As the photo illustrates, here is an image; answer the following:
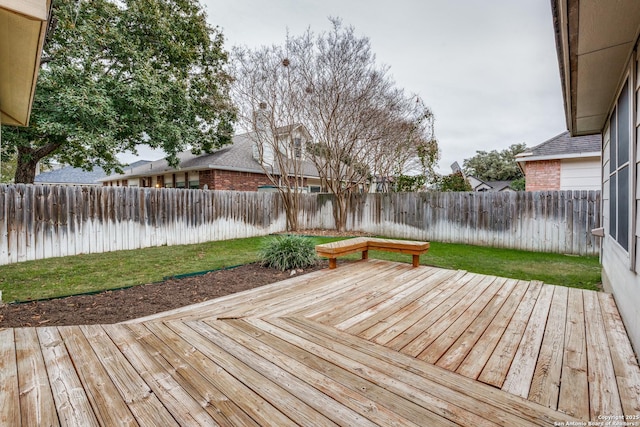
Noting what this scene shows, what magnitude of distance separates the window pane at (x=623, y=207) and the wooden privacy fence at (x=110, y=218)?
923 centimetres

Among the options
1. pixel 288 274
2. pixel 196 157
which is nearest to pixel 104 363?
pixel 288 274

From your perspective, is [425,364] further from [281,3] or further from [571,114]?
[281,3]

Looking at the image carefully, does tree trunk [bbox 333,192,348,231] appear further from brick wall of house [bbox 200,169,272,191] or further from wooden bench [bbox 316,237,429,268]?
wooden bench [bbox 316,237,429,268]

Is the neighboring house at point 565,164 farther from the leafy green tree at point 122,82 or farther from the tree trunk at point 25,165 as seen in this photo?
the tree trunk at point 25,165

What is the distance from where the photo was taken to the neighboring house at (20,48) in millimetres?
1872

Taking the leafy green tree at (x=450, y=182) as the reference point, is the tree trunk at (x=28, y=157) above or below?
above

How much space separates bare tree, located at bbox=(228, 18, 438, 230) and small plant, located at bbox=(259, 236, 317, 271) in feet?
18.2

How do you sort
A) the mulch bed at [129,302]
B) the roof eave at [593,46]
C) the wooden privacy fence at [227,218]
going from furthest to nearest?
1. the wooden privacy fence at [227,218]
2. the mulch bed at [129,302]
3. the roof eave at [593,46]

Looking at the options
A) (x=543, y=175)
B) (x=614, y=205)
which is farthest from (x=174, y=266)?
(x=543, y=175)

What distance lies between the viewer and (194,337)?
7.93 feet

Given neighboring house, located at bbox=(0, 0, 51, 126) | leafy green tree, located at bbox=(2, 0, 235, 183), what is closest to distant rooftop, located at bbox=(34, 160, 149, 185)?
leafy green tree, located at bbox=(2, 0, 235, 183)

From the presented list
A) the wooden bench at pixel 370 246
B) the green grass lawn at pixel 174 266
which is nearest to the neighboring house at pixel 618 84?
the green grass lawn at pixel 174 266

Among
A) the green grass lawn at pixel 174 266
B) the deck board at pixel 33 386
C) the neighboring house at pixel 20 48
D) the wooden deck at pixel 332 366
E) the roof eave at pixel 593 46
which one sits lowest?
the green grass lawn at pixel 174 266

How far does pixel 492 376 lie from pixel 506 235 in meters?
7.49
